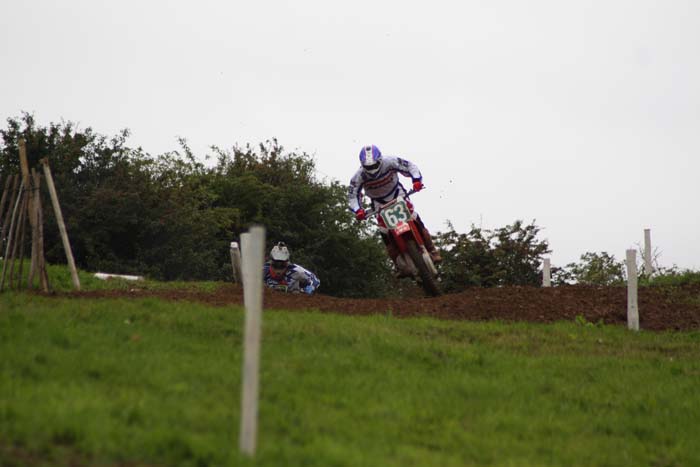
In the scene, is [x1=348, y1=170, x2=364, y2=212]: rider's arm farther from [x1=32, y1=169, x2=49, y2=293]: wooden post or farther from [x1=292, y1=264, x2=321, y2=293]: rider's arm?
[x1=32, y1=169, x2=49, y2=293]: wooden post

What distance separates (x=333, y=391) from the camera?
29.1 ft

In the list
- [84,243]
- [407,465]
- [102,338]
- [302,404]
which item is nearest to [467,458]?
[407,465]

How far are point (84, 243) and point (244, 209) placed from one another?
13.3m

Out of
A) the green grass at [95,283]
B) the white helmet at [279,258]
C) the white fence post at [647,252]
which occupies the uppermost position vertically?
the white fence post at [647,252]

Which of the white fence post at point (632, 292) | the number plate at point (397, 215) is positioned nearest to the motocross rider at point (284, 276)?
the number plate at point (397, 215)

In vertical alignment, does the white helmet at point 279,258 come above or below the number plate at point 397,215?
below

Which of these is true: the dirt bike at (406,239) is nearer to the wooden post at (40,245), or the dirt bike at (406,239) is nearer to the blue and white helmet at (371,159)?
the blue and white helmet at (371,159)

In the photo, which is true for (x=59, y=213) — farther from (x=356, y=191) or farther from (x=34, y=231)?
(x=356, y=191)

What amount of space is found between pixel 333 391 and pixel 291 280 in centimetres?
1259

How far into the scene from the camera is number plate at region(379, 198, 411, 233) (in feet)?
53.4

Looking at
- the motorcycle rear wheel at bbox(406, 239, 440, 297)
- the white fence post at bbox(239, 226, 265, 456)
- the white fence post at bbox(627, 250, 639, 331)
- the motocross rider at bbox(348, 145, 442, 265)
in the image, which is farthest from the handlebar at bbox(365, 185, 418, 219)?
the white fence post at bbox(239, 226, 265, 456)

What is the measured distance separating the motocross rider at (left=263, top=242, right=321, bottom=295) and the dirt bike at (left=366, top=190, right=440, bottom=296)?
4.82 metres

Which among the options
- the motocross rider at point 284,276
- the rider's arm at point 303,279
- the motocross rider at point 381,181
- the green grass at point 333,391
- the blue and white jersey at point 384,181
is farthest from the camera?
the rider's arm at point 303,279

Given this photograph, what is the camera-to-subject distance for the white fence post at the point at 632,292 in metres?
13.9
